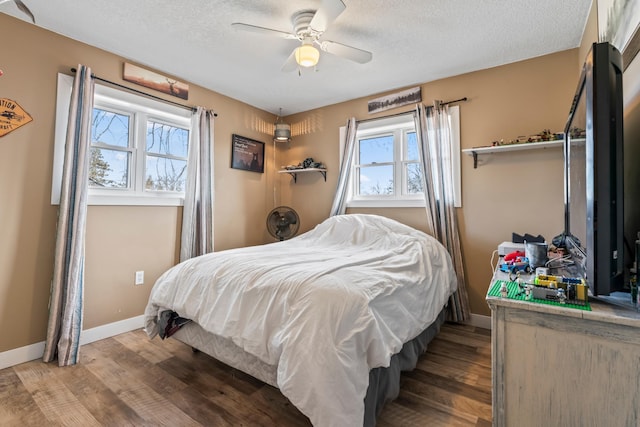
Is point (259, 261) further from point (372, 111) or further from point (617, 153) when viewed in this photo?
point (372, 111)

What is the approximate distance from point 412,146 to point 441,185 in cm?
63

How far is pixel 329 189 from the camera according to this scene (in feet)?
12.4

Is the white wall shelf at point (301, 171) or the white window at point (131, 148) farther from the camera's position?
the white wall shelf at point (301, 171)

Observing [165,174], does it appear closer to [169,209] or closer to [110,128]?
[169,209]

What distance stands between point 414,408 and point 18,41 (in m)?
3.59

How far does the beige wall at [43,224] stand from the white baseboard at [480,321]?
3.02 metres

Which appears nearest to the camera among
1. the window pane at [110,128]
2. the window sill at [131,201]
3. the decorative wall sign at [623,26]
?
the decorative wall sign at [623,26]

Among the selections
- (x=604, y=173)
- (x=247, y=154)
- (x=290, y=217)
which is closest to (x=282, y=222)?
(x=290, y=217)

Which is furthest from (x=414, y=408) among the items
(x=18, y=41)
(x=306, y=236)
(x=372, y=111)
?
(x=18, y=41)

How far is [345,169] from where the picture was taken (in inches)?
139

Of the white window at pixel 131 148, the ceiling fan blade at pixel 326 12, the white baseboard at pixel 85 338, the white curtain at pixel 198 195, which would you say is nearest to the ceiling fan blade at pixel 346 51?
the ceiling fan blade at pixel 326 12

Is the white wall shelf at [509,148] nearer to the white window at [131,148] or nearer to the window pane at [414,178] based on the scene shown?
the window pane at [414,178]

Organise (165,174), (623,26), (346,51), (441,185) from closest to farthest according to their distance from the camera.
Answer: (623,26), (346,51), (441,185), (165,174)

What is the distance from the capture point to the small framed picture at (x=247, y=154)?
142 inches
